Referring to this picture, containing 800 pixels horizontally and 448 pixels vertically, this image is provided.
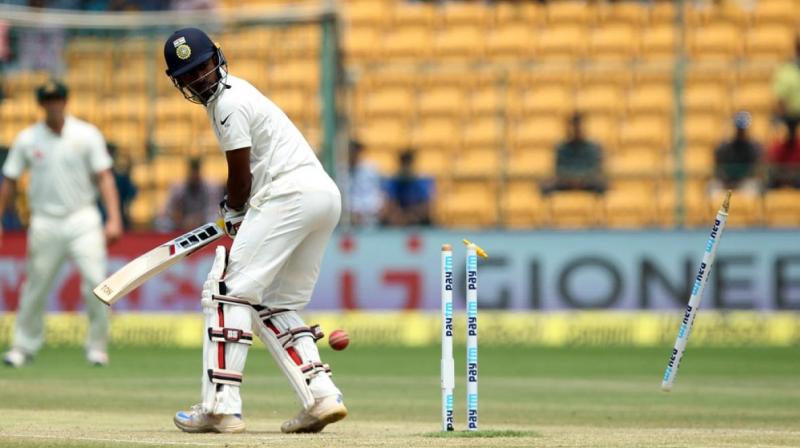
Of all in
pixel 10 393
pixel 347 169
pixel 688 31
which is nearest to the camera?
pixel 10 393

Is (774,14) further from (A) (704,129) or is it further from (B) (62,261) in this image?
(B) (62,261)

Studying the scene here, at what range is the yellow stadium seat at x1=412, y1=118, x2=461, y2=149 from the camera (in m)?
20.8

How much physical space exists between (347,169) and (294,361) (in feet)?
32.3

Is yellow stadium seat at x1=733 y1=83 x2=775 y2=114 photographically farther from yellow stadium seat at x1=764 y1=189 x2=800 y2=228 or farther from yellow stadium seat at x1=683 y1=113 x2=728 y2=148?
yellow stadium seat at x1=764 y1=189 x2=800 y2=228

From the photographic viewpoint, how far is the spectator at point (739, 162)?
716 inches

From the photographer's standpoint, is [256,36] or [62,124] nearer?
[62,124]

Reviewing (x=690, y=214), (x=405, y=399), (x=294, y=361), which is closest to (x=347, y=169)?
(x=690, y=214)

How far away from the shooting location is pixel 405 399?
11.6 metres

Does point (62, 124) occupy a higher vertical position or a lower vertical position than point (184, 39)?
lower

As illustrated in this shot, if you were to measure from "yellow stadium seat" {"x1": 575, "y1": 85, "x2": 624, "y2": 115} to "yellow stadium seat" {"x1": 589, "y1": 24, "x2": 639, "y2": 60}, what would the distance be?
858 millimetres

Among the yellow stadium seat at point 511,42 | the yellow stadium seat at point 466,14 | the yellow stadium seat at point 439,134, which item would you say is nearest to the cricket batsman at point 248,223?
the yellow stadium seat at point 439,134

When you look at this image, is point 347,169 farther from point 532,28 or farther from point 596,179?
point 532,28

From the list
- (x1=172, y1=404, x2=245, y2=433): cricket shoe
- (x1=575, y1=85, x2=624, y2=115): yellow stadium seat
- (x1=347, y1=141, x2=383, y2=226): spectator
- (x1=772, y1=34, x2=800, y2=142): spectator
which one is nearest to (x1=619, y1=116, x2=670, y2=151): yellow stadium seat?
(x1=575, y1=85, x2=624, y2=115): yellow stadium seat

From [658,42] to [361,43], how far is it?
3.93 meters
